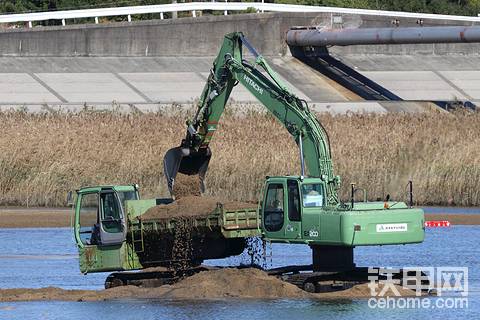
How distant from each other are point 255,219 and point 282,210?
756mm

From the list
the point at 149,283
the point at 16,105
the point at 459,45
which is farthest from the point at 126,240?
the point at 459,45

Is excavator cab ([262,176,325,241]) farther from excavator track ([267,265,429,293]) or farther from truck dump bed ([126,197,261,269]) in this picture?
excavator track ([267,265,429,293])

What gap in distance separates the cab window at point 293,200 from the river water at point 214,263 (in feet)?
4.79

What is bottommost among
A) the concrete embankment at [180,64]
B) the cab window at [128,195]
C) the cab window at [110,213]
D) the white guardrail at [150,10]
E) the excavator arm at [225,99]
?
the cab window at [110,213]

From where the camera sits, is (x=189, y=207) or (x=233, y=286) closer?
(x=233, y=286)

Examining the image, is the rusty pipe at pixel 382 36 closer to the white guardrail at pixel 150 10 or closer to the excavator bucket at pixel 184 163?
the white guardrail at pixel 150 10

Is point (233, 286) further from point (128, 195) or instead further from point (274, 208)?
point (128, 195)

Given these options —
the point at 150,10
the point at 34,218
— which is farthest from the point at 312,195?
the point at 150,10

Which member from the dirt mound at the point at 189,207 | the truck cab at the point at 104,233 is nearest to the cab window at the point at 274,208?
the dirt mound at the point at 189,207

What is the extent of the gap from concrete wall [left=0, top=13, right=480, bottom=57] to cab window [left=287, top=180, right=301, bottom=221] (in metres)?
42.0

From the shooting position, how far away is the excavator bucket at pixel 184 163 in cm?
2581

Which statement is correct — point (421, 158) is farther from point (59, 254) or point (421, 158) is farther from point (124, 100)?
point (124, 100)

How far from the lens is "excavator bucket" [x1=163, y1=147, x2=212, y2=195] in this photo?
25.8 metres

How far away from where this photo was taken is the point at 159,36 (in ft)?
214
